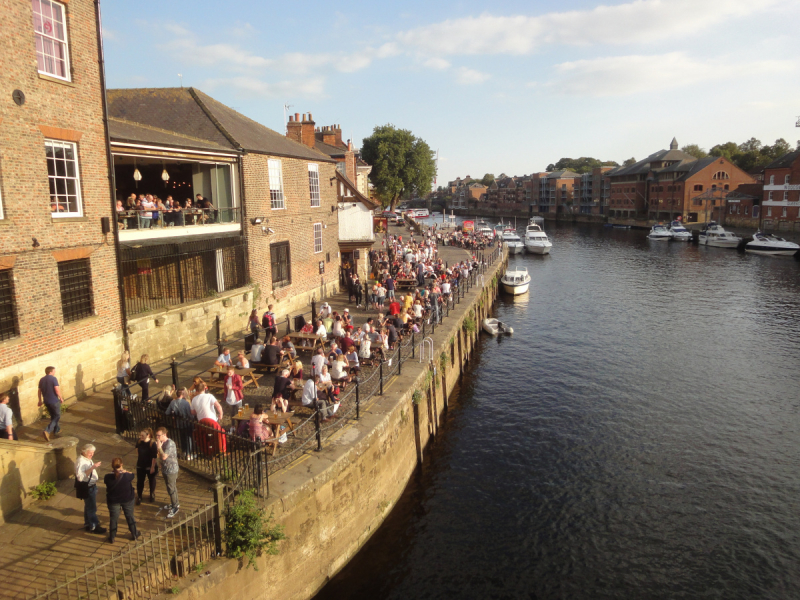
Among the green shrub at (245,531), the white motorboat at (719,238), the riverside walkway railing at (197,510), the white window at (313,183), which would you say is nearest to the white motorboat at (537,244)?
the white motorboat at (719,238)

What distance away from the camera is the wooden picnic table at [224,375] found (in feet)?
45.1

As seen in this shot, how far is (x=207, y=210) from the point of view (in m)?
18.9

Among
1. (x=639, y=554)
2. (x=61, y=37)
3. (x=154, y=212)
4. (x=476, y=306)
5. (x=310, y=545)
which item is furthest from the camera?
(x=476, y=306)

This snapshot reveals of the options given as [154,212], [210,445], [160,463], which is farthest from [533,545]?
[154,212]

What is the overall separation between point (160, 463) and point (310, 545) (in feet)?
10.0

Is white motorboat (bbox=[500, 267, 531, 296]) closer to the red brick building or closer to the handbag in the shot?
the handbag

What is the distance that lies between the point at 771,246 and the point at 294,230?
189 feet

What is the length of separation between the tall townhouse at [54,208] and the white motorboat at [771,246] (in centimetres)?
6554

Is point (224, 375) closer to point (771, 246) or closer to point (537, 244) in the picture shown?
point (537, 244)

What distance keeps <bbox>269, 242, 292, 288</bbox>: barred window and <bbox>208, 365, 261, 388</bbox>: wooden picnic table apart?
8.40m

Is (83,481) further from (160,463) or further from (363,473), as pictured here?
(363,473)

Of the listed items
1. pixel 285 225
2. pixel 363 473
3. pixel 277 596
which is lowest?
pixel 277 596

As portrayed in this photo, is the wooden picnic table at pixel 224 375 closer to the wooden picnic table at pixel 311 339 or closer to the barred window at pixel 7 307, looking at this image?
the wooden picnic table at pixel 311 339

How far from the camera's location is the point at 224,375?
14359mm
